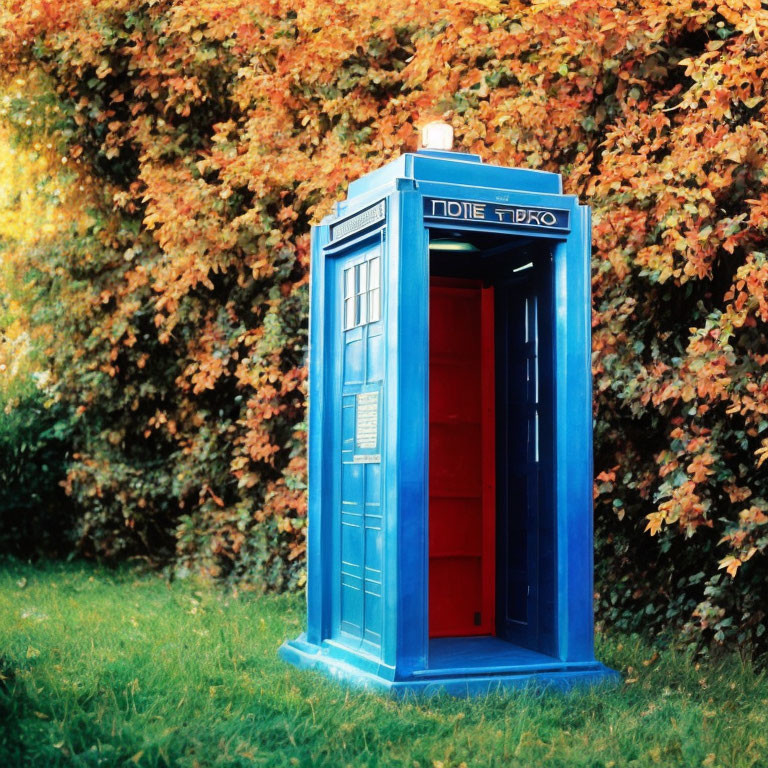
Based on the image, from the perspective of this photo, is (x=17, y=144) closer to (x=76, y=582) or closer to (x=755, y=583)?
(x=76, y=582)

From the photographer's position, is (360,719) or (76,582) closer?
(360,719)

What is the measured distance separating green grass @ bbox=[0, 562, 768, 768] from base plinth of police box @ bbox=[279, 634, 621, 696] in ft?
0.23

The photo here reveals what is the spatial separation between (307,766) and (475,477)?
2.50 metres

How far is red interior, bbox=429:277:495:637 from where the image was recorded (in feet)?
21.1

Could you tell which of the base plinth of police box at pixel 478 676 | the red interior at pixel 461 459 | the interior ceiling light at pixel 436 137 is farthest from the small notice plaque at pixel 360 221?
the base plinth of police box at pixel 478 676

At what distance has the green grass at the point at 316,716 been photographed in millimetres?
4434

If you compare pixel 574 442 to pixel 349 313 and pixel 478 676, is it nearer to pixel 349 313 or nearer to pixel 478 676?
pixel 478 676

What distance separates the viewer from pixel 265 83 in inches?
336

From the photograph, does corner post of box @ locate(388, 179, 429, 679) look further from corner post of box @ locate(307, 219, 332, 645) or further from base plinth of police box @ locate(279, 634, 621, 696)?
corner post of box @ locate(307, 219, 332, 645)

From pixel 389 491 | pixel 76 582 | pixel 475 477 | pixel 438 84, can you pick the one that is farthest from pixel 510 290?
pixel 76 582

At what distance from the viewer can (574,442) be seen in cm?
562

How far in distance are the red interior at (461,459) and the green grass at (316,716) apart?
0.89 meters

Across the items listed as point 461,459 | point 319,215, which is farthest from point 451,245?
point 319,215

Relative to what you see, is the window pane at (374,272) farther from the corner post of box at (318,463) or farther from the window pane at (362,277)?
the corner post of box at (318,463)
